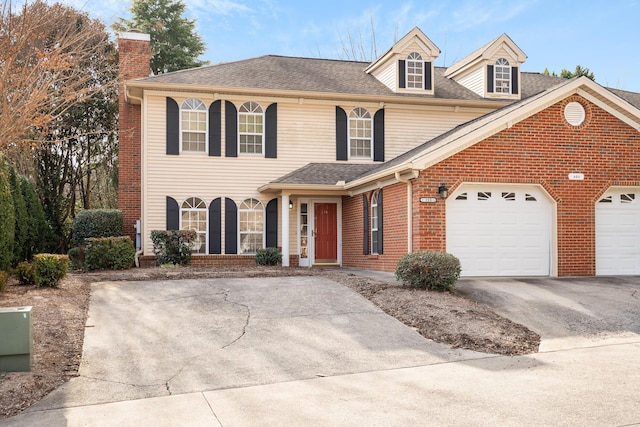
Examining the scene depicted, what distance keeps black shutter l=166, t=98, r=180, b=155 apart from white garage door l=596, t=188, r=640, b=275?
11.5m

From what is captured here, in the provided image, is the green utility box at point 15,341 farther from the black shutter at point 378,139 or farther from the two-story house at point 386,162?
the black shutter at point 378,139

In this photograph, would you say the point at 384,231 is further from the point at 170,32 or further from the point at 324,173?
the point at 170,32

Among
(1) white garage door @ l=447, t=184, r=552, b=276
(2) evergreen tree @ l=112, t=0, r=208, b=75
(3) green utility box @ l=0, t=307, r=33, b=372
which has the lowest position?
(3) green utility box @ l=0, t=307, r=33, b=372

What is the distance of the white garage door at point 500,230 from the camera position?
509 inches

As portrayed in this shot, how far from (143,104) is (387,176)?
792cm

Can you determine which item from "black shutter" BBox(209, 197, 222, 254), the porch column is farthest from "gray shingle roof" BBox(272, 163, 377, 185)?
"black shutter" BBox(209, 197, 222, 254)

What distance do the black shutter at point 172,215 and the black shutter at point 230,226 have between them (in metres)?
1.40

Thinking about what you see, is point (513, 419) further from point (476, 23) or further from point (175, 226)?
point (476, 23)

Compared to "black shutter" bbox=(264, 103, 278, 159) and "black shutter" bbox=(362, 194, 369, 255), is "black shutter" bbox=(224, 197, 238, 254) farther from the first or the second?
"black shutter" bbox=(362, 194, 369, 255)

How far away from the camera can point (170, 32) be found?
31.6 m

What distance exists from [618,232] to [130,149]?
45.9 feet

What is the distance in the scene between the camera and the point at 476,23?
29688 mm

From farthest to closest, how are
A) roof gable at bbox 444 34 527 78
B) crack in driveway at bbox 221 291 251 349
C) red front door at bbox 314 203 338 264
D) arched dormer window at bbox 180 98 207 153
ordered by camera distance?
roof gable at bbox 444 34 527 78
red front door at bbox 314 203 338 264
arched dormer window at bbox 180 98 207 153
crack in driveway at bbox 221 291 251 349

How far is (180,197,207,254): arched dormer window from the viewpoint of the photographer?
1706 cm
